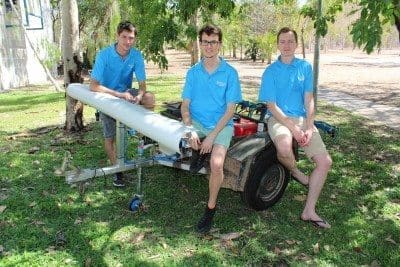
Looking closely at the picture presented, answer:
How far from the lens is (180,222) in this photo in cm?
453

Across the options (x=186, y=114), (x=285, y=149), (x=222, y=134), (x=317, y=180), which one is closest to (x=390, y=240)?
(x=317, y=180)

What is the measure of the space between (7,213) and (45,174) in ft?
4.16

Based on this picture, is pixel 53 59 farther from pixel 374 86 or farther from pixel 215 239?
pixel 215 239

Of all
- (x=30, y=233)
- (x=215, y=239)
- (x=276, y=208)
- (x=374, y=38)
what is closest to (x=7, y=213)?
(x=30, y=233)

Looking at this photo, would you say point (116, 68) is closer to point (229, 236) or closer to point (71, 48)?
point (229, 236)

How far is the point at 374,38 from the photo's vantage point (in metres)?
4.12

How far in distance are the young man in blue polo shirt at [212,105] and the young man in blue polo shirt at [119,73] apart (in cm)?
100

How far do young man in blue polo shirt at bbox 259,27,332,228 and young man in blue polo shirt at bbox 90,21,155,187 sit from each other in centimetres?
165

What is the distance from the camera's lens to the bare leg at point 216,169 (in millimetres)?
4078

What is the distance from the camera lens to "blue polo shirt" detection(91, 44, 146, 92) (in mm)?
5230

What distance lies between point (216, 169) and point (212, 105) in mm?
739

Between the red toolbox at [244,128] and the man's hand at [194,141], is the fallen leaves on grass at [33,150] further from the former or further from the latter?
the man's hand at [194,141]

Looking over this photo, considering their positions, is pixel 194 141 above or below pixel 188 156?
above

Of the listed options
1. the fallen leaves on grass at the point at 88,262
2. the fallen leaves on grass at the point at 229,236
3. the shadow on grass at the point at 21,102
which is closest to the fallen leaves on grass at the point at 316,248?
the fallen leaves on grass at the point at 229,236
